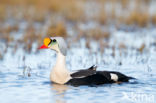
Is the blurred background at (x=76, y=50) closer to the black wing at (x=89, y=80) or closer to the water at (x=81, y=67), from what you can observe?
the water at (x=81, y=67)

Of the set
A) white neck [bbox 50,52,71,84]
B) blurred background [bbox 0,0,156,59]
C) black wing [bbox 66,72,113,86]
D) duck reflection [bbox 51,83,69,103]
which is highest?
blurred background [bbox 0,0,156,59]

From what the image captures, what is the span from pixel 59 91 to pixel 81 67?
2409mm

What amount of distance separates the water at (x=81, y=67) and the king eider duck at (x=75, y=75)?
0.49 feet

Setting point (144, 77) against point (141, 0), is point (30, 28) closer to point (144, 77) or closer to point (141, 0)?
point (144, 77)

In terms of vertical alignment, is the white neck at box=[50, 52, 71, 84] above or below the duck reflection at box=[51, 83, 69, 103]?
above

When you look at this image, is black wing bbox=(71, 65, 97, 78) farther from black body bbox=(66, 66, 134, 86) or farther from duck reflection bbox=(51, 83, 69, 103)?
duck reflection bbox=(51, 83, 69, 103)

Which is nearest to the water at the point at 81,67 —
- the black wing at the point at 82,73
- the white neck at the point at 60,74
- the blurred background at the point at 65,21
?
the white neck at the point at 60,74

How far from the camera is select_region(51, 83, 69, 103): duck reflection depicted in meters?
7.04

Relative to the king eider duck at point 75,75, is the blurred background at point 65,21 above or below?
above

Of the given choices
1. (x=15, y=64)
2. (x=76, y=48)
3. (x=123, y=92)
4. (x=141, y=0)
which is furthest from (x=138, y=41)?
(x=141, y=0)

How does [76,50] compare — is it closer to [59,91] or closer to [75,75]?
[75,75]

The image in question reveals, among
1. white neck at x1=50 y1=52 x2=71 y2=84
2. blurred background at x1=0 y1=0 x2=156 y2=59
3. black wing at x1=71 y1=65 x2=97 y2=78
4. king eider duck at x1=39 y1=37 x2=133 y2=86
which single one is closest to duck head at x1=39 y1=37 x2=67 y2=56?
king eider duck at x1=39 y1=37 x2=133 y2=86

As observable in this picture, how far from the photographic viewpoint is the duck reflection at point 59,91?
23.1 ft

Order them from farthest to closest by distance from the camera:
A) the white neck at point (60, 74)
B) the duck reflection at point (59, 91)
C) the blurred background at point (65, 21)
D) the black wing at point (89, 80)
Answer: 1. the blurred background at point (65, 21)
2. the white neck at point (60, 74)
3. the black wing at point (89, 80)
4. the duck reflection at point (59, 91)
